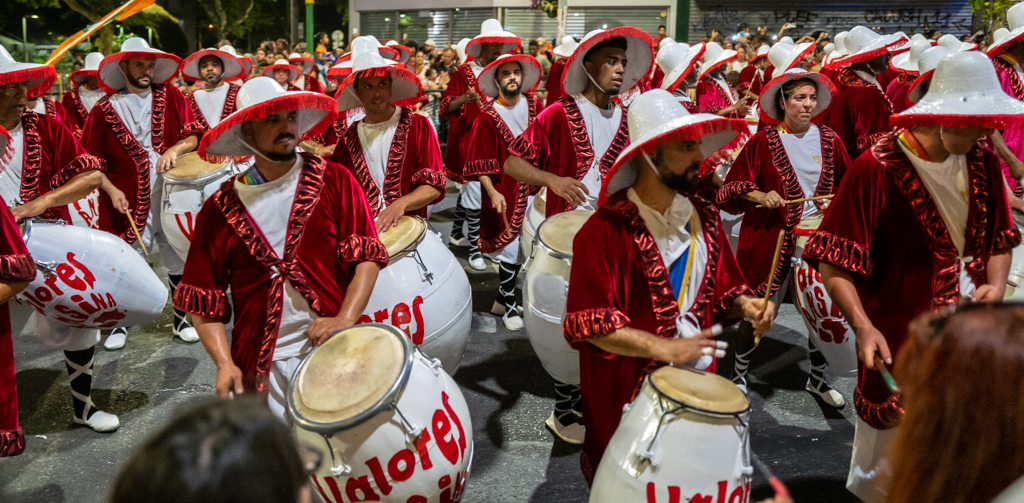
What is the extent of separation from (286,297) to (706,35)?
21.6 metres

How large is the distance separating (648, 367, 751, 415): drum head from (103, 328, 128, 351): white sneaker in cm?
440

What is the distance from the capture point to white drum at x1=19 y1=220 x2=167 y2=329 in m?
3.55

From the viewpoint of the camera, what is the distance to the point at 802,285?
12.9ft

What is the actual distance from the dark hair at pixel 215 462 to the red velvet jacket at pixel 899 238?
85.3 inches

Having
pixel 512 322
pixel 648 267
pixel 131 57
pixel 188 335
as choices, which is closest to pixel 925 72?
pixel 512 322

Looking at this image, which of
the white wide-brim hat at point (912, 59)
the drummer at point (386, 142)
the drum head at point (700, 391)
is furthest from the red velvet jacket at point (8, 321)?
the white wide-brim hat at point (912, 59)

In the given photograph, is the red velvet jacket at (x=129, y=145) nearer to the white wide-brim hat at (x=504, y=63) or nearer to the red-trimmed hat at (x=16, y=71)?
the red-trimmed hat at (x=16, y=71)

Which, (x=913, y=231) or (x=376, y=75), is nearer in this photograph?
(x=913, y=231)

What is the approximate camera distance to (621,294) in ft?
8.32

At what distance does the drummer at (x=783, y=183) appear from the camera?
4332 mm

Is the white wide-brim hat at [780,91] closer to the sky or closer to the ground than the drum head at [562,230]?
closer to the sky

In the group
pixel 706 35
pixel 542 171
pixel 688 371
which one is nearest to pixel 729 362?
pixel 542 171

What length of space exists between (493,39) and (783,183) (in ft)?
13.8

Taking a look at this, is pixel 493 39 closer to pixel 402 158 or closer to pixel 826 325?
pixel 402 158
